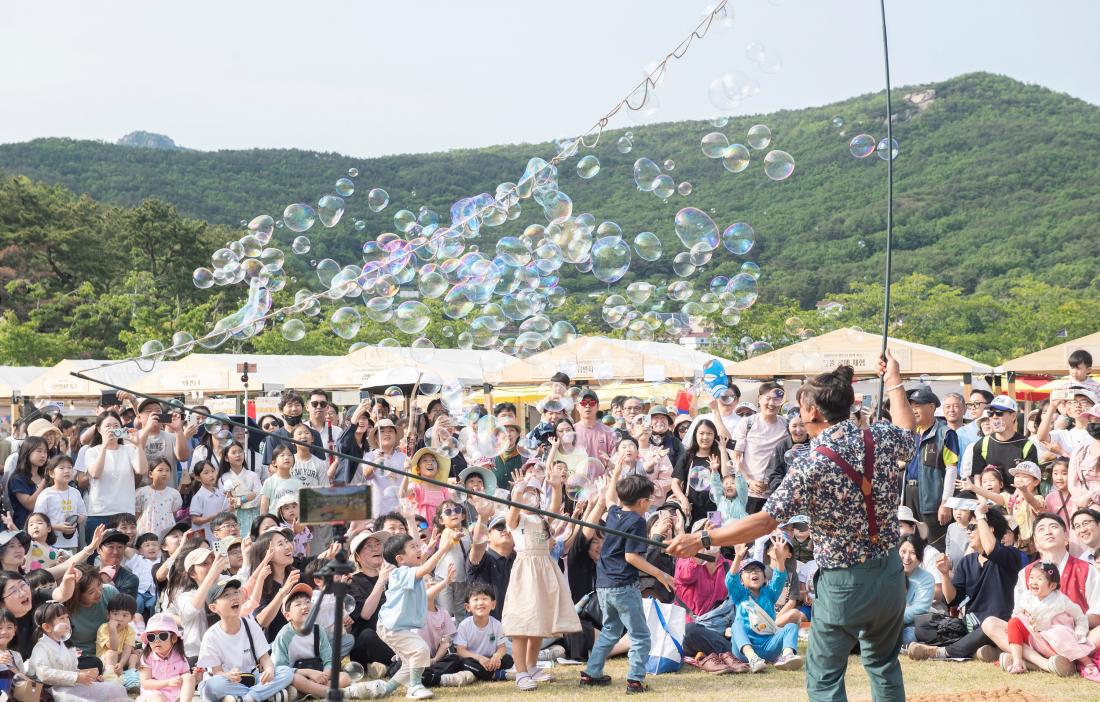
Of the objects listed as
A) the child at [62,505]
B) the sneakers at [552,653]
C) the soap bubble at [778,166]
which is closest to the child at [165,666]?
the child at [62,505]

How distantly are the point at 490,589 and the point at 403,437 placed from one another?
9.27 feet

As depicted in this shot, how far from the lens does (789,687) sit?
7.37 m

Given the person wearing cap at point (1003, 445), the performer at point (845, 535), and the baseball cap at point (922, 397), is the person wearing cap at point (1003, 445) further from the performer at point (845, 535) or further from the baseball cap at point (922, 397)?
the performer at point (845, 535)

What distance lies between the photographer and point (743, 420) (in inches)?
379

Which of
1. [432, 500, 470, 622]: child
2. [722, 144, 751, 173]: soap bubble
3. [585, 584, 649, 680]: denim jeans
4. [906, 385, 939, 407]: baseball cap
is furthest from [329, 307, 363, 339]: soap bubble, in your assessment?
[906, 385, 939, 407]: baseball cap

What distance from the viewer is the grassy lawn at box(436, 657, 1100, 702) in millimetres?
6883

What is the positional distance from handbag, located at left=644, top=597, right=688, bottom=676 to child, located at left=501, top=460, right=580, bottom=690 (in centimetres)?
60

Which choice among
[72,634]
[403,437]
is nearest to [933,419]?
[403,437]

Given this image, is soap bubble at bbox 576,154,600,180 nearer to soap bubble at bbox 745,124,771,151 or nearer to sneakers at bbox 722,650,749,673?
soap bubble at bbox 745,124,771,151

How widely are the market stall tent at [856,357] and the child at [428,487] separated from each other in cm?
874

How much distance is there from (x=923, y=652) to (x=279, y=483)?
5169mm

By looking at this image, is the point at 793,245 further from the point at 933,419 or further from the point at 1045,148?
the point at 933,419

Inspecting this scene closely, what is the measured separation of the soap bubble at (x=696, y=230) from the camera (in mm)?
10672

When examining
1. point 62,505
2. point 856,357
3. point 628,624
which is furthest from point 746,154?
point 856,357
